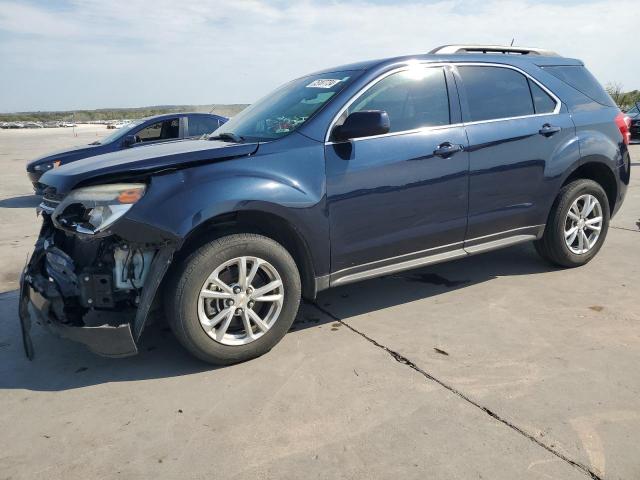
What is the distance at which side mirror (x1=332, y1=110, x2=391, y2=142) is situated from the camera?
333cm

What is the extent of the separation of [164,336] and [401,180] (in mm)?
1951

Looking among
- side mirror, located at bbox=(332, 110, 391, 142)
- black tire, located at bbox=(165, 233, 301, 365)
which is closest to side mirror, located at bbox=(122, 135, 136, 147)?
side mirror, located at bbox=(332, 110, 391, 142)

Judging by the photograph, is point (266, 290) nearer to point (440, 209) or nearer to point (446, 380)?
point (446, 380)

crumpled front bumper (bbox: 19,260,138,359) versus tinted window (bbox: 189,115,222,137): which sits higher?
tinted window (bbox: 189,115,222,137)

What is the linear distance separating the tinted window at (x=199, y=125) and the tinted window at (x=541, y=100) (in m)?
6.31

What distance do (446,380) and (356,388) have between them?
19.8 inches

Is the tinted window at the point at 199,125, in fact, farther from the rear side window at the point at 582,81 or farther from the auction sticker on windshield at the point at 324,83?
the rear side window at the point at 582,81

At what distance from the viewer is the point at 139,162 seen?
3000 millimetres

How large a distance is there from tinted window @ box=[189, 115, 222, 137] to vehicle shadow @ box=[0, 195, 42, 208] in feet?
9.70

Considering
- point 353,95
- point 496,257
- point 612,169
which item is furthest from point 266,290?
point 612,169

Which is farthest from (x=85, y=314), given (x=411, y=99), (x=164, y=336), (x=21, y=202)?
(x=21, y=202)

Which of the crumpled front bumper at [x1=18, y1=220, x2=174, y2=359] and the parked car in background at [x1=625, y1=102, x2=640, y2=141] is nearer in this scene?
the crumpled front bumper at [x1=18, y1=220, x2=174, y2=359]

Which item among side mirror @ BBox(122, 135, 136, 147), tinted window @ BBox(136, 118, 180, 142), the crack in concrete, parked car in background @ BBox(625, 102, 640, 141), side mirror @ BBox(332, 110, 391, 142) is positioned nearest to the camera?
the crack in concrete

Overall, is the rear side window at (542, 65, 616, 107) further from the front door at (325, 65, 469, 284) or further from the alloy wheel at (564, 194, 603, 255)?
the front door at (325, 65, 469, 284)
